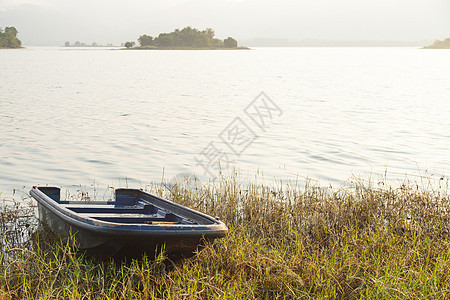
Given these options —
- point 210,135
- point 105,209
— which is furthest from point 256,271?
point 210,135

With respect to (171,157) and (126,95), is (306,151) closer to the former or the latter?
(171,157)

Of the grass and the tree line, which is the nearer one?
the grass

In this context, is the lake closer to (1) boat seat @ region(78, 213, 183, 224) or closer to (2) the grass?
(1) boat seat @ region(78, 213, 183, 224)

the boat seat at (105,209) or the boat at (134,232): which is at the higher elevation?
the boat at (134,232)

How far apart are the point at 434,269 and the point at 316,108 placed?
23077 millimetres

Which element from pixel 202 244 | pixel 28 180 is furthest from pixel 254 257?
pixel 28 180

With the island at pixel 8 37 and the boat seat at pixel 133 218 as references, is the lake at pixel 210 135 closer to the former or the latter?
the boat seat at pixel 133 218

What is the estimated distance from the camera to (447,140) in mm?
18906

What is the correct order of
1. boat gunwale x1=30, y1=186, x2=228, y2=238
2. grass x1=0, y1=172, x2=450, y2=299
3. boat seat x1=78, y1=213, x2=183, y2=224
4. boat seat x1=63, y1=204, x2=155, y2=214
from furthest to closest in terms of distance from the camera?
boat seat x1=63, y1=204, x2=155, y2=214 < boat seat x1=78, y1=213, x2=183, y2=224 < boat gunwale x1=30, y1=186, x2=228, y2=238 < grass x1=0, y1=172, x2=450, y2=299

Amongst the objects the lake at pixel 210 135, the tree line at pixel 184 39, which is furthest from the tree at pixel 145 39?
the lake at pixel 210 135

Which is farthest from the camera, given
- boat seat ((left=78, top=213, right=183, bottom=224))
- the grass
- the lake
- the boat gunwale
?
the lake

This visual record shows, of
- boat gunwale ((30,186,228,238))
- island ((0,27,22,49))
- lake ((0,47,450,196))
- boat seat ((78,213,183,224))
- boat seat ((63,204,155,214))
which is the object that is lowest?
lake ((0,47,450,196))

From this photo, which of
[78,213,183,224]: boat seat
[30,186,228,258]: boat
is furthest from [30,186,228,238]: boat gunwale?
[78,213,183,224]: boat seat

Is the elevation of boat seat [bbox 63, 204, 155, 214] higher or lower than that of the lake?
higher
